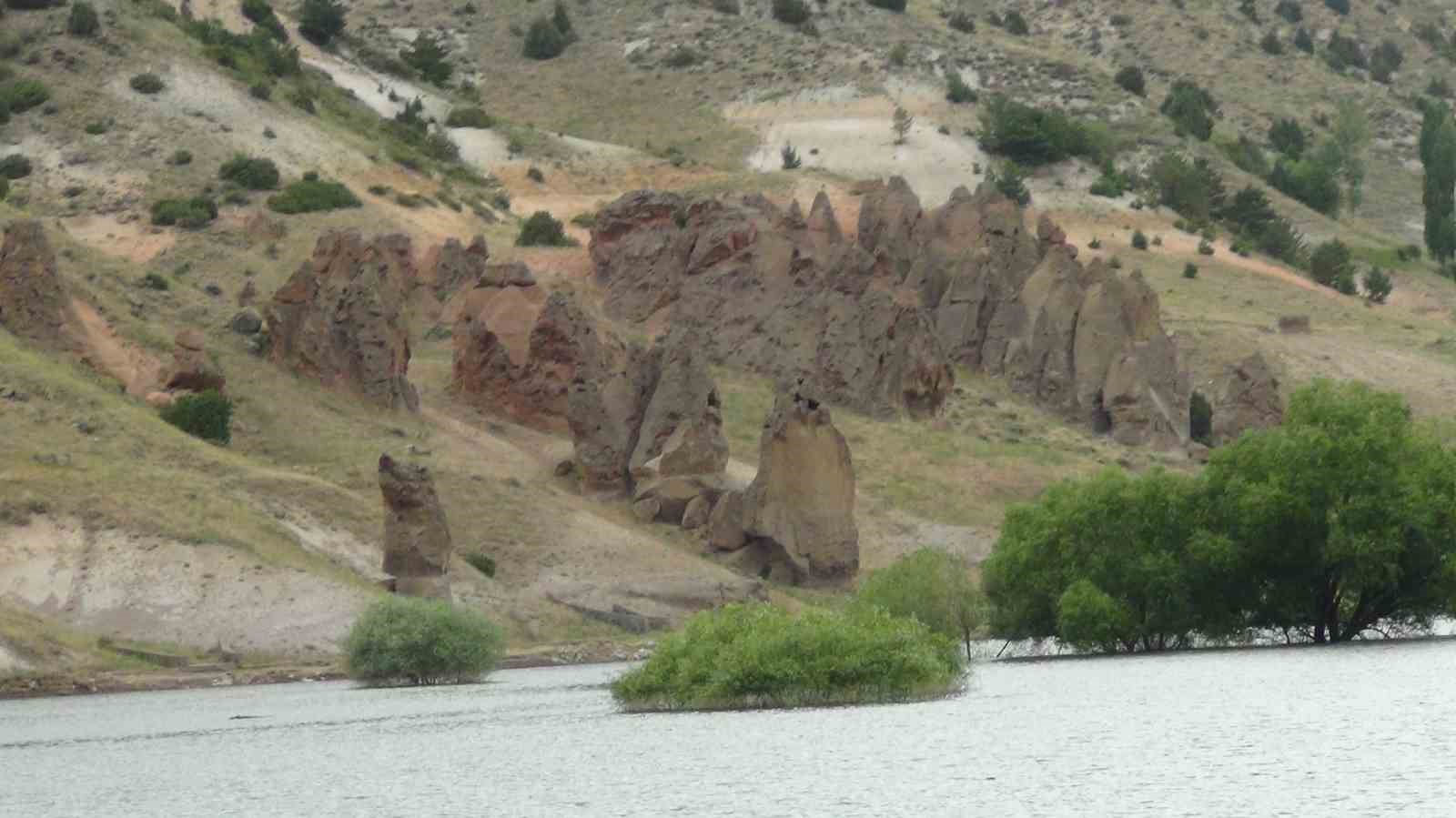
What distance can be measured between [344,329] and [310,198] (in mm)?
30126

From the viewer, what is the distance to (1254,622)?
74.9 metres

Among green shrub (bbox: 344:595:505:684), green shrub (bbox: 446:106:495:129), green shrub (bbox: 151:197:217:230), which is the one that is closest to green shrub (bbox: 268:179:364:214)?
green shrub (bbox: 151:197:217:230)

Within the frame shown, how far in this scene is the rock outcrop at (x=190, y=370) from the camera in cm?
10331

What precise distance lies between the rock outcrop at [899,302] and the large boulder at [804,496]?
2220 centimetres

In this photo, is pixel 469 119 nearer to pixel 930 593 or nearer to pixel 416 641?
pixel 416 641

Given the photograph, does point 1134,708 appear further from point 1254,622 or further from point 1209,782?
point 1254,622

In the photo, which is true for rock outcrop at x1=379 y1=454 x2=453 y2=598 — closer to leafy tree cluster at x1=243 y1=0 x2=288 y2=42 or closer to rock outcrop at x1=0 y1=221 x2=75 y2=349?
rock outcrop at x1=0 y1=221 x2=75 y2=349

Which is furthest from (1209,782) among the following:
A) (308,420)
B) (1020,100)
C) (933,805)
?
(1020,100)

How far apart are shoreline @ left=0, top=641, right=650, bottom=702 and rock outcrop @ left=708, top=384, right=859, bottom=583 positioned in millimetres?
11027

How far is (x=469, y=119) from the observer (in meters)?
181

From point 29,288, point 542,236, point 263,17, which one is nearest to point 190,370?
point 29,288

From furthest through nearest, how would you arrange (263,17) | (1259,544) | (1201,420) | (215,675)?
(263,17) < (1201,420) < (215,675) < (1259,544)

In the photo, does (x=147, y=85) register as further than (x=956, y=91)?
No

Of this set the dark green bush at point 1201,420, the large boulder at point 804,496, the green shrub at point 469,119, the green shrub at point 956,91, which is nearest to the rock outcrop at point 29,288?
the large boulder at point 804,496
